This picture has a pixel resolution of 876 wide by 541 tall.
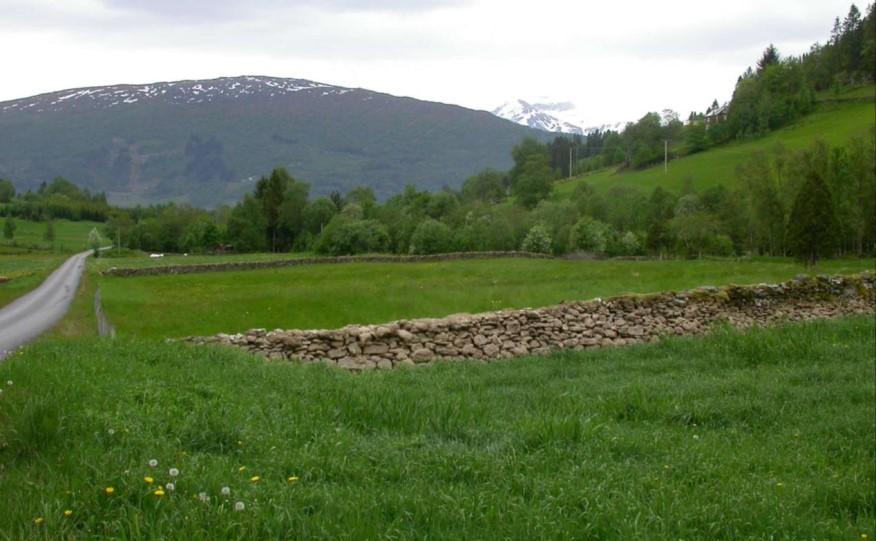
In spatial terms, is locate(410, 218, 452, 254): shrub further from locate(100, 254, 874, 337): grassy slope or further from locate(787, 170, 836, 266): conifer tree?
locate(100, 254, 874, 337): grassy slope

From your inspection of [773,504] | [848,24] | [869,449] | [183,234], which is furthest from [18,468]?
[848,24]

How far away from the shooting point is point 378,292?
26.7 m

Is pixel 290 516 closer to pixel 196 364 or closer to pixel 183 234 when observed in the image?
pixel 196 364

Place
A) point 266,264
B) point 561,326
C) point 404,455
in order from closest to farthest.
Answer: point 404,455 < point 561,326 < point 266,264

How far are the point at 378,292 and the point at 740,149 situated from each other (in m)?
106

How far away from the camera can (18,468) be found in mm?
4582

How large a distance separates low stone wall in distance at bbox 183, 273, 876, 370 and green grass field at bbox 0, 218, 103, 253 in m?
113

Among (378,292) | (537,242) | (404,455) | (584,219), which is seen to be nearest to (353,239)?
(537,242)

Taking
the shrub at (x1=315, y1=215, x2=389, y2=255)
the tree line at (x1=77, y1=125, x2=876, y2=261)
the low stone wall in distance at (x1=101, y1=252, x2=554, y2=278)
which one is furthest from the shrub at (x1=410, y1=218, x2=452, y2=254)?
the low stone wall in distance at (x1=101, y1=252, x2=554, y2=278)

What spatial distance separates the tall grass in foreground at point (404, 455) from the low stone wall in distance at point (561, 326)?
346 centimetres

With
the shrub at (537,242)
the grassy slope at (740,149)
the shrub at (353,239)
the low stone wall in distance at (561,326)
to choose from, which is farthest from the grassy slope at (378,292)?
the grassy slope at (740,149)

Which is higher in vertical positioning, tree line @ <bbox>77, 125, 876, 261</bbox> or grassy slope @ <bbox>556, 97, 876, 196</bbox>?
grassy slope @ <bbox>556, 97, 876, 196</bbox>

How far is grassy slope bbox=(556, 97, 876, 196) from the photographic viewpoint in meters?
102

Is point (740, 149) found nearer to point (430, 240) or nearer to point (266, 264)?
point (430, 240)
